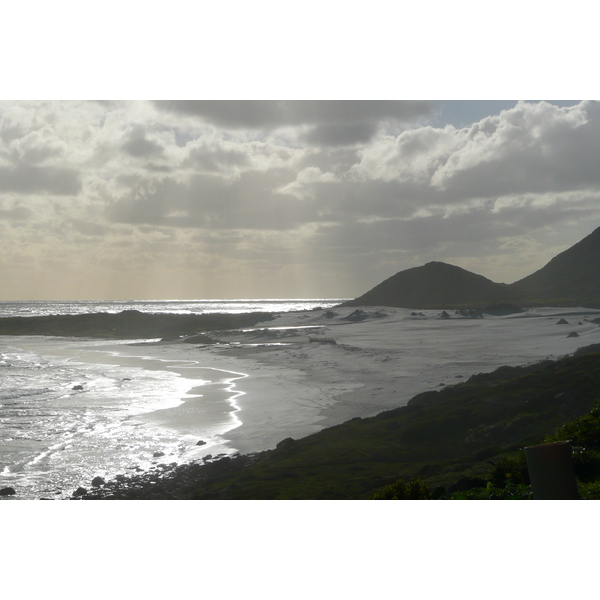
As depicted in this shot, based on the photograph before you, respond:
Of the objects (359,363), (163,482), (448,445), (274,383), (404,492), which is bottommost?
(163,482)

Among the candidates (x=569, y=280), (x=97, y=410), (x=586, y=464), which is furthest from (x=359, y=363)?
(x=97, y=410)

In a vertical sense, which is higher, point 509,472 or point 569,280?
point 569,280

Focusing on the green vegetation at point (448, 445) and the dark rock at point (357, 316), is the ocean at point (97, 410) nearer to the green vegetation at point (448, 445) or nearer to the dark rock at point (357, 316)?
the dark rock at point (357, 316)

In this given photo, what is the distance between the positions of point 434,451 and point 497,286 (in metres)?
3.74

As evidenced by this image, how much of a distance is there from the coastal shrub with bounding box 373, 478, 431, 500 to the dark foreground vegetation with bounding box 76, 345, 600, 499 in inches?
0.5

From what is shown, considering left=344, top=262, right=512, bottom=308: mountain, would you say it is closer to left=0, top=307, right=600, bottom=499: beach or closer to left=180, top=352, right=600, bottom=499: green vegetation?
left=0, top=307, right=600, bottom=499: beach

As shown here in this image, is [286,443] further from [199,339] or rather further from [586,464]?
[199,339]

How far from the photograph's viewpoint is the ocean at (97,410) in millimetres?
8688

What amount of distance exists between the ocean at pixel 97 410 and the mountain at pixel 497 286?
4.90 feet

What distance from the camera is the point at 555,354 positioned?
33.0 feet

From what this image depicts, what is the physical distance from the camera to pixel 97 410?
10969 mm

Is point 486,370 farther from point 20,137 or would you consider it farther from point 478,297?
point 20,137

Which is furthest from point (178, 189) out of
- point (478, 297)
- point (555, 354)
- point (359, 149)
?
point (555, 354)

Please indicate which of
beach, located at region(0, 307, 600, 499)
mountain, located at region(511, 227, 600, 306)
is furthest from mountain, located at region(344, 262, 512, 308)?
mountain, located at region(511, 227, 600, 306)
